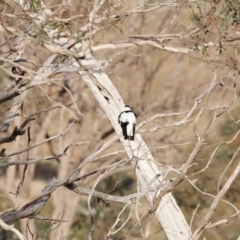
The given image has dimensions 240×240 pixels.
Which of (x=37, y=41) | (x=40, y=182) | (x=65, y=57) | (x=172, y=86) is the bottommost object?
(x=40, y=182)

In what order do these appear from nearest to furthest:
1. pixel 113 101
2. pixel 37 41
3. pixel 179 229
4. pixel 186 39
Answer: pixel 37 41
pixel 186 39
pixel 179 229
pixel 113 101

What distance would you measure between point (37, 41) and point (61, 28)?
1.48 ft

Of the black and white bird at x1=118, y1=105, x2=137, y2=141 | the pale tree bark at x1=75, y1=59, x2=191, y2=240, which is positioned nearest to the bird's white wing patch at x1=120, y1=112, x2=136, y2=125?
the black and white bird at x1=118, y1=105, x2=137, y2=141

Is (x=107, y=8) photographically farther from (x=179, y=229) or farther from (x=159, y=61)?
(x=159, y=61)

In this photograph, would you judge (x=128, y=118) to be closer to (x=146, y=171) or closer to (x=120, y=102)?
(x=146, y=171)

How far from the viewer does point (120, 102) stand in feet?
32.3

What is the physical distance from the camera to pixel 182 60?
61.3ft

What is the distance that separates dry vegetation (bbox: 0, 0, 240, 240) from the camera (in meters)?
6.26

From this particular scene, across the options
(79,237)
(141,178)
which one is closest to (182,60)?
(79,237)

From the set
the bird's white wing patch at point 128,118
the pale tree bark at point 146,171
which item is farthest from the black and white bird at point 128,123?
the pale tree bark at point 146,171

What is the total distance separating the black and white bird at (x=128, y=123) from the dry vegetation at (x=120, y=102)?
0.14 m

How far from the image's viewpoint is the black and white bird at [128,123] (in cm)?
854

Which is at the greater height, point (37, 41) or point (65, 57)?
point (37, 41)

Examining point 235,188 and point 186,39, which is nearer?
point 186,39
